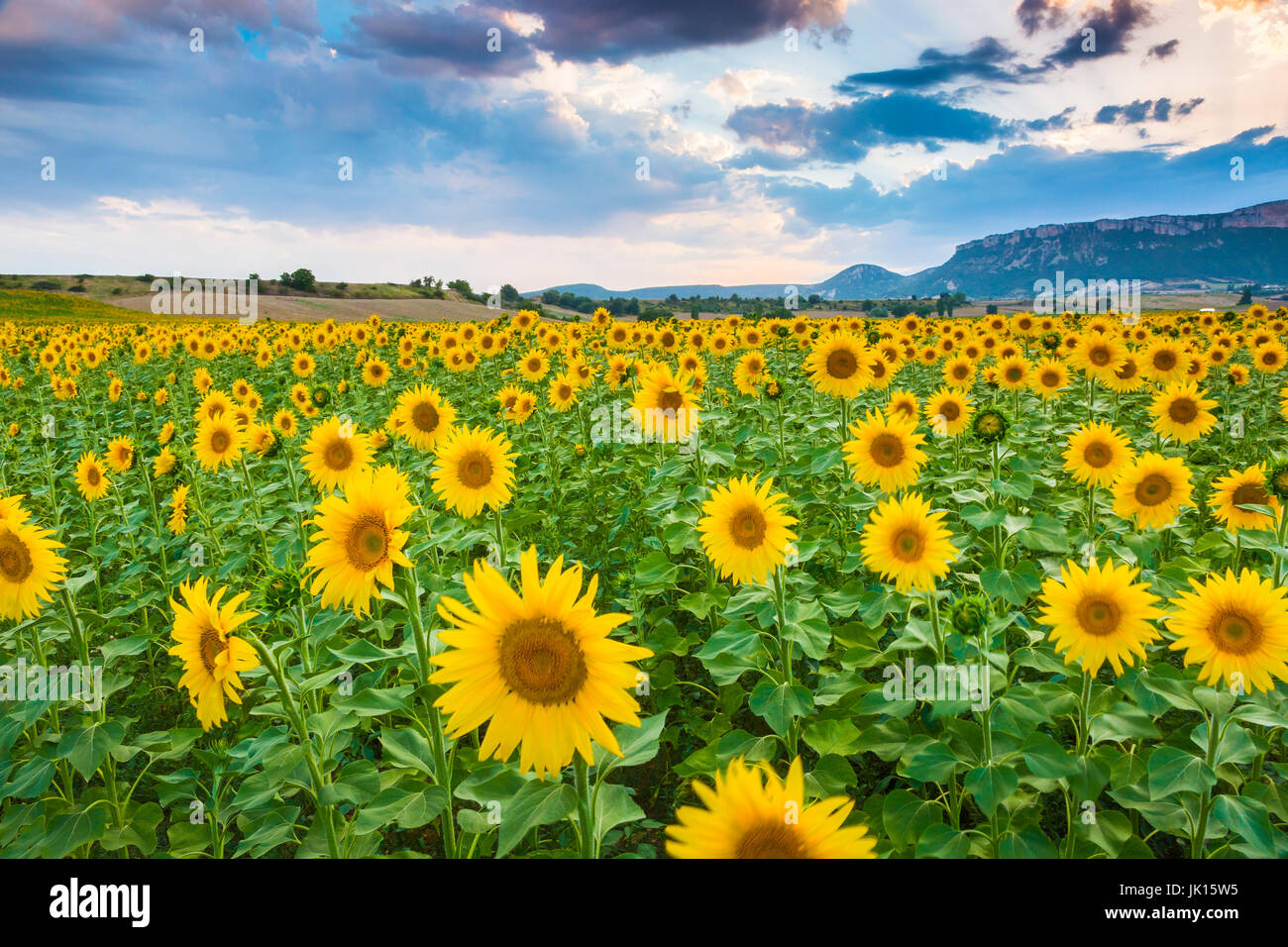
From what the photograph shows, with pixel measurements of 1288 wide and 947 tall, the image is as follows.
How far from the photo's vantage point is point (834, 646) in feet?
14.7

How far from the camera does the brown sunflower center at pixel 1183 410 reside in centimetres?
611

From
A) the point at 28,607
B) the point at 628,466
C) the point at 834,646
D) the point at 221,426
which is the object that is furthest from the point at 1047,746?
the point at 221,426

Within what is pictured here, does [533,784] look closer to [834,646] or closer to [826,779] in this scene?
[826,779]

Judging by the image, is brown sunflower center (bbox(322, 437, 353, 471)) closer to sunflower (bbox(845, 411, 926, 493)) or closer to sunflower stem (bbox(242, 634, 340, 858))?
sunflower stem (bbox(242, 634, 340, 858))

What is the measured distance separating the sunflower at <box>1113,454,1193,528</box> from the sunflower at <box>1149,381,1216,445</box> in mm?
2354

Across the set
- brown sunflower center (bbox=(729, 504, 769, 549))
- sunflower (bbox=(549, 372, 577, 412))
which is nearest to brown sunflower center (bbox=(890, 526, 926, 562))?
brown sunflower center (bbox=(729, 504, 769, 549))

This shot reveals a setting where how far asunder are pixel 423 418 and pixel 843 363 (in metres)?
3.91

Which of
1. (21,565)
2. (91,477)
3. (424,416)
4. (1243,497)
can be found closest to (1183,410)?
(1243,497)

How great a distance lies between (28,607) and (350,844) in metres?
2.01

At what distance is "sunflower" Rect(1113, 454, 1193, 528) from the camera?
13.8 feet

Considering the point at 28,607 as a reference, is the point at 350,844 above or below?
below

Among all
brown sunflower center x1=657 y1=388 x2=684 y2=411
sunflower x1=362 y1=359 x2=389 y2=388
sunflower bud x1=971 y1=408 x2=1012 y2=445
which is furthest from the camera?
sunflower x1=362 y1=359 x2=389 y2=388

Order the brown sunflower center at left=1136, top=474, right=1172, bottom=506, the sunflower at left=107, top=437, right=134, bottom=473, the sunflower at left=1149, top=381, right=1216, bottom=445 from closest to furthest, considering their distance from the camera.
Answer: the brown sunflower center at left=1136, top=474, right=1172, bottom=506
the sunflower at left=1149, top=381, right=1216, bottom=445
the sunflower at left=107, top=437, right=134, bottom=473

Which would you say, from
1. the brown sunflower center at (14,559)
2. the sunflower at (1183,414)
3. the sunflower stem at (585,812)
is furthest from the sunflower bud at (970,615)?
the sunflower at (1183,414)
